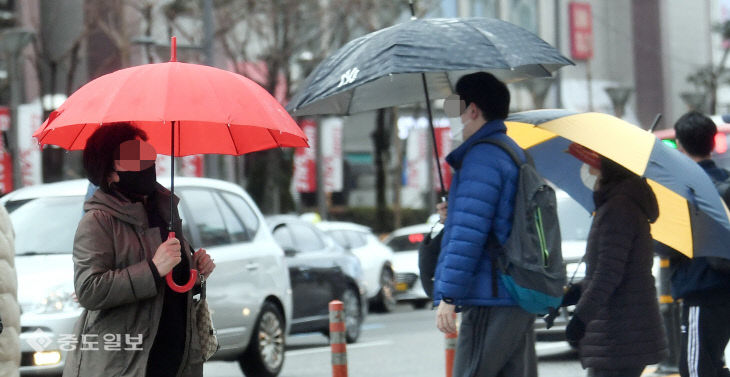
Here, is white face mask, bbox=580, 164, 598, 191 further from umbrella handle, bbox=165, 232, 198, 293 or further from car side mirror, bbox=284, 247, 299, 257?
car side mirror, bbox=284, 247, 299, 257

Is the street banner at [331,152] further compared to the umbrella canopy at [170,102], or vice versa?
the street banner at [331,152]

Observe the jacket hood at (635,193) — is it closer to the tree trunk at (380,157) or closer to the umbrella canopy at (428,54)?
the umbrella canopy at (428,54)

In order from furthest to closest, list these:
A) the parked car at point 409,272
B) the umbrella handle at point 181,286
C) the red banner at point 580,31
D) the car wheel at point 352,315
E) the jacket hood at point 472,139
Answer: the red banner at point 580,31 < the parked car at point 409,272 < the car wheel at point 352,315 < the jacket hood at point 472,139 < the umbrella handle at point 181,286

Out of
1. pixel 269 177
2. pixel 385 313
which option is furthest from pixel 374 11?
pixel 385 313

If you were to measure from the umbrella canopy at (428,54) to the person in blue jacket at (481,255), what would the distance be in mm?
157

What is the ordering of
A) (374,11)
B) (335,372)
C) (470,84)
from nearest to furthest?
1. (470,84)
2. (335,372)
3. (374,11)

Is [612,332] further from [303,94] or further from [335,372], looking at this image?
[335,372]

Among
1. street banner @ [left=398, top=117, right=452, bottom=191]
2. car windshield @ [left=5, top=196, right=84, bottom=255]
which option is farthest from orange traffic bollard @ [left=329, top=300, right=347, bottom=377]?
street banner @ [left=398, top=117, right=452, bottom=191]

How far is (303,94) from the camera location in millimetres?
5734

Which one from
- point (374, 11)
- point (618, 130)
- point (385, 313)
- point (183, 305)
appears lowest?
point (385, 313)

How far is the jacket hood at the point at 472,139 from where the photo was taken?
4910 millimetres

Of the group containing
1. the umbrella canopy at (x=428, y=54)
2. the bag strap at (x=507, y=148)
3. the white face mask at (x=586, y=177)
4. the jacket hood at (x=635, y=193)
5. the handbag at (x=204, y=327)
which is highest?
the umbrella canopy at (x=428, y=54)

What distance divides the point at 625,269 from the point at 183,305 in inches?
80.3

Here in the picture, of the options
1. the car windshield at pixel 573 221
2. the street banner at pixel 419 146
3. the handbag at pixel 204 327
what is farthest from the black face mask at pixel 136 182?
the street banner at pixel 419 146
